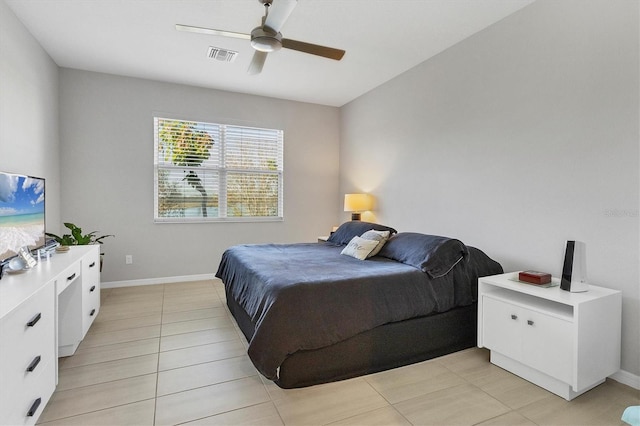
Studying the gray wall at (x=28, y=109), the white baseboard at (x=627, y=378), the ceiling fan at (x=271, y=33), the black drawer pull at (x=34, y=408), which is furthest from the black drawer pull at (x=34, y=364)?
the white baseboard at (x=627, y=378)

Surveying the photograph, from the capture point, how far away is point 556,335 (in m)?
1.98

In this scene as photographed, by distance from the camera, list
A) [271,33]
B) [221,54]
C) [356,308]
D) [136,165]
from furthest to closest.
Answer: [136,165], [221,54], [271,33], [356,308]

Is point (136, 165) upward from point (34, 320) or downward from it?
upward

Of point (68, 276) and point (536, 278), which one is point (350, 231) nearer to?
point (536, 278)

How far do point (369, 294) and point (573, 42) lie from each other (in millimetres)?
2295

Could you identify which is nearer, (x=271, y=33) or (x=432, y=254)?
(x=271, y=33)

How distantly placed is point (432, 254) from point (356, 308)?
0.83m

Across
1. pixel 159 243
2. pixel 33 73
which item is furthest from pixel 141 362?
pixel 33 73

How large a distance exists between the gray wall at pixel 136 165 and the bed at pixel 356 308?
1886mm

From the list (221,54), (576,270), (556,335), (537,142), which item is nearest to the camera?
(556,335)

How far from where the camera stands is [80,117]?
4.06 meters

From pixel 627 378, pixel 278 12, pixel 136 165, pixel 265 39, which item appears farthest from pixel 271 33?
pixel 627 378

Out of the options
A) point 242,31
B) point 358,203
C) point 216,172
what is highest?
point 242,31

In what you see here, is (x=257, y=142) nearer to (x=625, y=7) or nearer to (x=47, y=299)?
(x=47, y=299)
